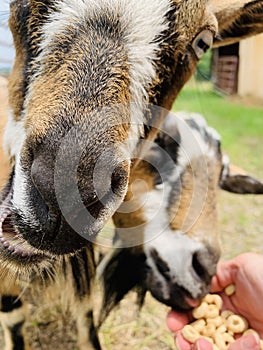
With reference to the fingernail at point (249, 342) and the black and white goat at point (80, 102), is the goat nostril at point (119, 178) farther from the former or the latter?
the fingernail at point (249, 342)

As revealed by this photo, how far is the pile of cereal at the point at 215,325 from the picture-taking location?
2.97 metres

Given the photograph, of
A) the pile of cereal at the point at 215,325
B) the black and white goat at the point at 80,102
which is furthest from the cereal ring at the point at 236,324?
the black and white goat at the point at 80,102

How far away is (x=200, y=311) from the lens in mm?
3104

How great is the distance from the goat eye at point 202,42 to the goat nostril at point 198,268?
1.18 meters

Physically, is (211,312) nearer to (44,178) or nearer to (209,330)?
(209,330)

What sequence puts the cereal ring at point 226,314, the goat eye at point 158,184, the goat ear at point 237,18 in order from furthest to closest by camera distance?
the goat eye at point 158,184 → the cereal ring at point 226,314 → the goat ear at point 237,18

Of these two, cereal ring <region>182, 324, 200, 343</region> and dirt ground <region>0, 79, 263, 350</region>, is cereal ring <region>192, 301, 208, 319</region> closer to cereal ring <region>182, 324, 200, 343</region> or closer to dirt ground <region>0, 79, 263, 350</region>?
cereal ring <region>182, 324, 200, 343</region>

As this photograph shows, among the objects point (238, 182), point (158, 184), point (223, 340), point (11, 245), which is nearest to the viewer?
point (11, 245)

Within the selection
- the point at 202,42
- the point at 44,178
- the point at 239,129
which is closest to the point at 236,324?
the point at 202,42

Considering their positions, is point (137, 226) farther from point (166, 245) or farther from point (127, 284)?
point (127, 284)

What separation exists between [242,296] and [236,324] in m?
0.17

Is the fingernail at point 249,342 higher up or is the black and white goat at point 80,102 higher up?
the black and white goat at point 80,102

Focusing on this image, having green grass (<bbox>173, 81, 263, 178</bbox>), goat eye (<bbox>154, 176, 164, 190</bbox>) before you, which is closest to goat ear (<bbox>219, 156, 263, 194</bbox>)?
green grass (<bbox>173, 81, 263, 178</bbox>)

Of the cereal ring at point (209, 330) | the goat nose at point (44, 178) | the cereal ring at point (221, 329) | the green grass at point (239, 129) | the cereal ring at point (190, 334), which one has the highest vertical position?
the goat nose at point (44, 178)
